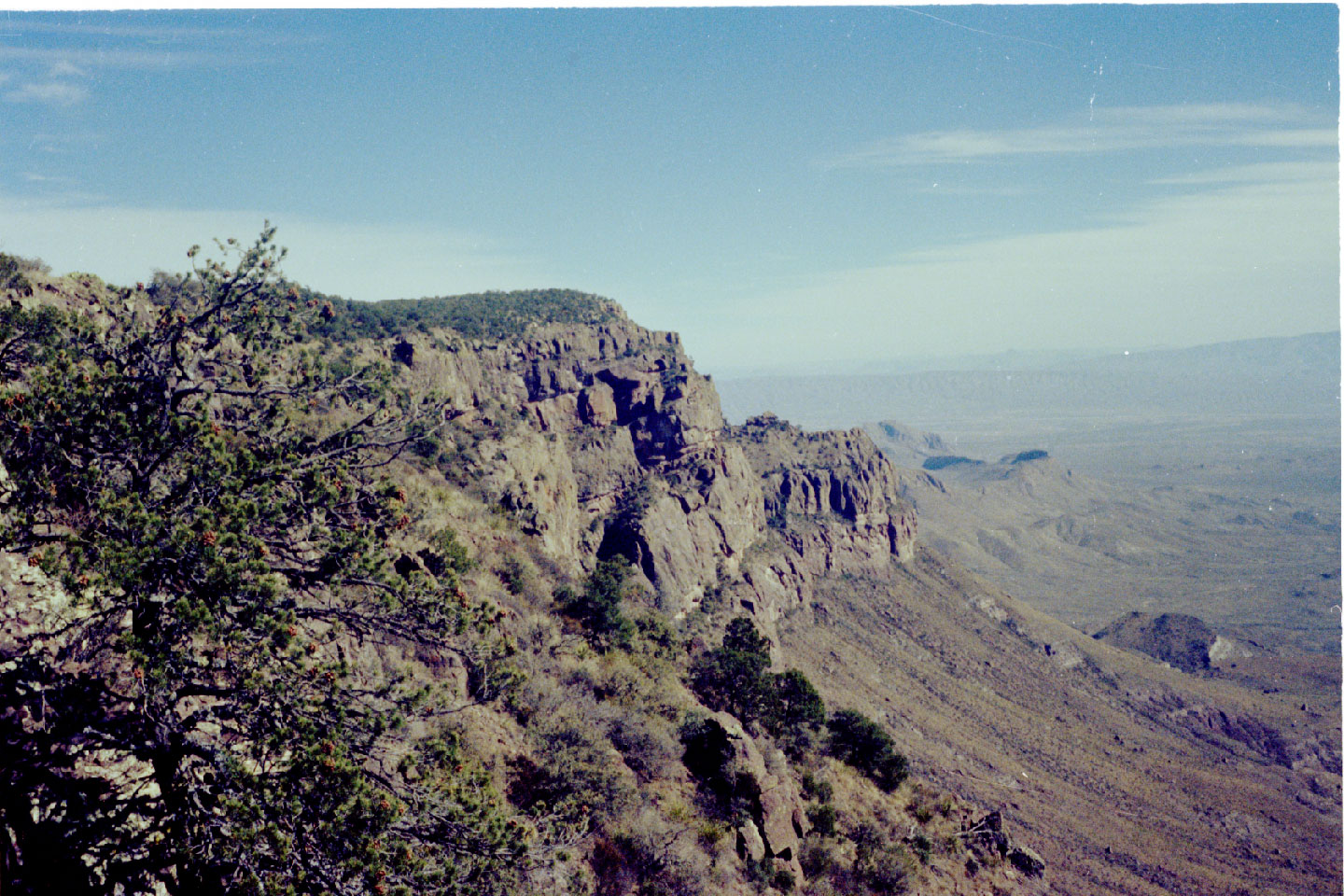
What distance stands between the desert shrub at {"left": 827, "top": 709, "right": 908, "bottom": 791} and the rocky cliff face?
21156 mm

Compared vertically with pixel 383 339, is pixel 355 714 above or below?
below

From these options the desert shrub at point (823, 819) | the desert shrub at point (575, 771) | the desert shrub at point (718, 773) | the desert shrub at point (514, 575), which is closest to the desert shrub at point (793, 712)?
the desert shrub at point (823, 819)

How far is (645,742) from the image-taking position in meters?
→ 20.3

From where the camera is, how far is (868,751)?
3147cm

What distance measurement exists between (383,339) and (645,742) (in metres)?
45.7

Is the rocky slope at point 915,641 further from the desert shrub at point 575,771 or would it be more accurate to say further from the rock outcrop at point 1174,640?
the desert shrub at point 575,771

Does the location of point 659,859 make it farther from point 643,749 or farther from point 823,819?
point 823,819

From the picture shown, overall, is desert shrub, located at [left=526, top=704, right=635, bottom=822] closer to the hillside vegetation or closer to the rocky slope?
the hillside vegetation

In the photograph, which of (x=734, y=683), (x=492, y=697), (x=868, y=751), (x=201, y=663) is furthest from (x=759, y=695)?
(x=201, y=663)

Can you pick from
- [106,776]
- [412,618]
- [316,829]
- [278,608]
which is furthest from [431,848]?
[106,776]

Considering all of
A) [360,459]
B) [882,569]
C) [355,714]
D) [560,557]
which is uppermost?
[360,459]

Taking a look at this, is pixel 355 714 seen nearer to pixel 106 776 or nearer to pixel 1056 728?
pixel 106 776

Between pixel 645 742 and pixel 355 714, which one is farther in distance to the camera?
pixel 645 742

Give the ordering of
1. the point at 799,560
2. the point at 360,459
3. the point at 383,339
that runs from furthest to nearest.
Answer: the point at 799,560 < the point at 383,339 < the point at 360,459
